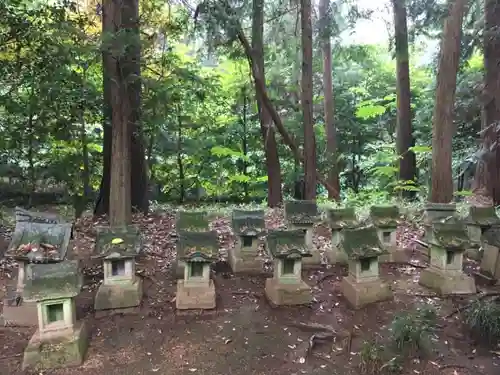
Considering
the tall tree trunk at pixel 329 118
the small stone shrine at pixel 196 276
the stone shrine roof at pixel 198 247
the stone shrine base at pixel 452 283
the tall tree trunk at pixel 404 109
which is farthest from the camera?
the tall tree trunk at pixel 329 118

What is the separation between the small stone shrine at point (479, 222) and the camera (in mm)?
6207

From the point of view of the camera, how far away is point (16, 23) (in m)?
6.02

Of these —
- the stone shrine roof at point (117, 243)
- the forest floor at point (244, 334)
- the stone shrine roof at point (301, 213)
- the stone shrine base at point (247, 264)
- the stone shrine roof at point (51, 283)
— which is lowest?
the forest floor at point (244, 334)

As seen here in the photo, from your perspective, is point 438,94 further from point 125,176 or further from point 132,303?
point 132,303

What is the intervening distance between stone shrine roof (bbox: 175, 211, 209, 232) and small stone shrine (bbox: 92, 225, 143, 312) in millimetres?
942

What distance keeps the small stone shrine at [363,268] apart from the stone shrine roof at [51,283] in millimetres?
3029

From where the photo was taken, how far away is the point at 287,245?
16.2 ft

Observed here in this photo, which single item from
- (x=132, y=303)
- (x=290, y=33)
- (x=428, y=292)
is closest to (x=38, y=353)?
(x=132, y=303)

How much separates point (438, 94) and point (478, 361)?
596cm

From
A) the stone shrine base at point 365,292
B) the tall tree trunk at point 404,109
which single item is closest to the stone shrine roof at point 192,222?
the stone shrine base at point 365,292

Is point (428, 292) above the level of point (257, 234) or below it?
below

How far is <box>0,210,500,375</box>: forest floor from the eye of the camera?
396cm

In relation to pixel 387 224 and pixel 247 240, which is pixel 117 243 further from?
pixel 387 224

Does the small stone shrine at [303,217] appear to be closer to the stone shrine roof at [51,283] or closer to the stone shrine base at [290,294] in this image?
the stone shrine base at [290,294]
